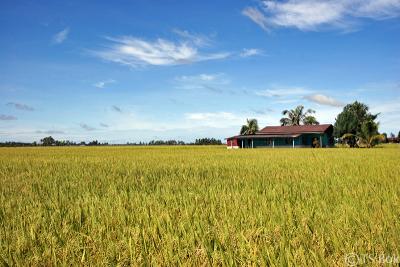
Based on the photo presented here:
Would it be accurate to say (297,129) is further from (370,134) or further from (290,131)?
(370,134)

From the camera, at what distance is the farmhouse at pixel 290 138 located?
56.9 m

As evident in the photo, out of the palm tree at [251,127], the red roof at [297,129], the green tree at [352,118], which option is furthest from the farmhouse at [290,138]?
the palm tree at [251,127]

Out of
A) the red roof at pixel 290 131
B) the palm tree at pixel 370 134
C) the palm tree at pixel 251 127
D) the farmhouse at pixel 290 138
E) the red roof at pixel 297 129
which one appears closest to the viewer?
the palm tree at pixel 370 134

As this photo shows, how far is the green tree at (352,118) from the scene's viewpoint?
64.2m

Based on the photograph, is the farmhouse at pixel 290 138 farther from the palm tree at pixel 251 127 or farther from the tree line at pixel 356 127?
the palm tree at pixel 251 127

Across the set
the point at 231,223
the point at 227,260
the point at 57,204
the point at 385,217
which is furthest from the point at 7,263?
the point at 385,217

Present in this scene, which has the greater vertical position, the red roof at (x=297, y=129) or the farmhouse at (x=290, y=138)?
the red roof at (x=297, y=129)

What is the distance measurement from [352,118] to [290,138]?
14.8m

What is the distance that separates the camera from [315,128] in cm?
5809

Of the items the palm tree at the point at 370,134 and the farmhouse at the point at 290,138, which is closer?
the palm tree at the point at 370,134

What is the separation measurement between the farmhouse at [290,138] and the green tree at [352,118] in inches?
191

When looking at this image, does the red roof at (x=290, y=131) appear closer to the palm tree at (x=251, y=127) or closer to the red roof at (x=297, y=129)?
the red roof at (x=297, y=129)

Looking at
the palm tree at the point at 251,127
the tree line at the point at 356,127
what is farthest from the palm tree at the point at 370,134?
the palm tree at the point at 251,127

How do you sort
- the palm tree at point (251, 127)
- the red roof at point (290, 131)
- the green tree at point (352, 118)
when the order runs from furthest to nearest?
the palm tree at point (251, 127)
the green tree at point (352, 118)
the red roof at point (290, 131)
